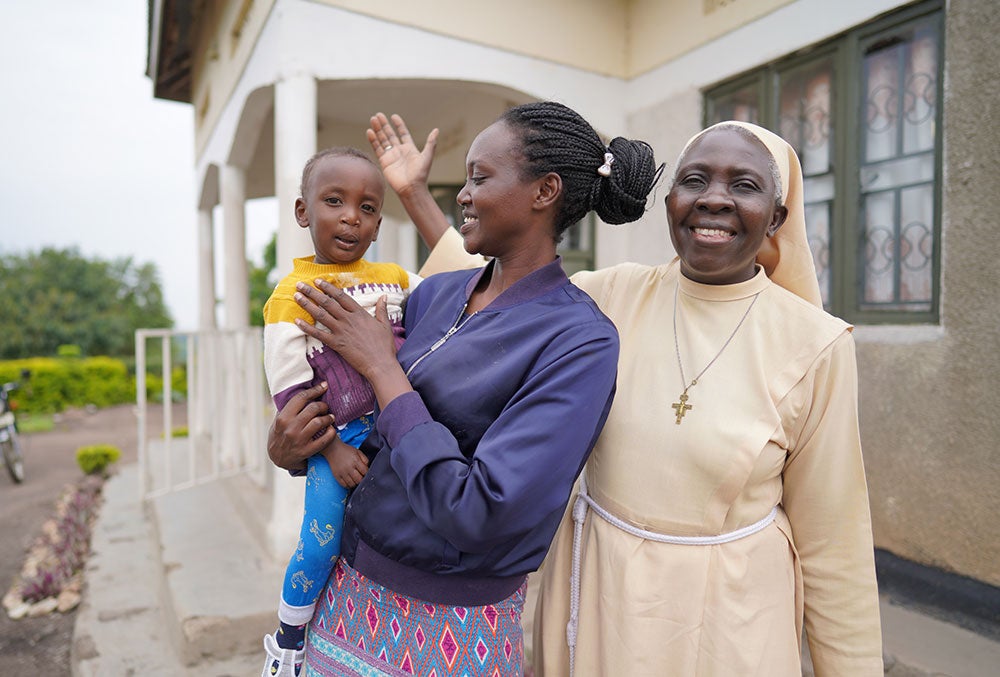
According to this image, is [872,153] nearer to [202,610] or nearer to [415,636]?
[415,636]

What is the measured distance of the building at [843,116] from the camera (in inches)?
121

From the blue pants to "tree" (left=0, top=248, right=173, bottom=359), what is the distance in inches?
1082

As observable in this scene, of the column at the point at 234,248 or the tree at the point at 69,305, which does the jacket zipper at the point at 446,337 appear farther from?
the tree at the point at 69,305

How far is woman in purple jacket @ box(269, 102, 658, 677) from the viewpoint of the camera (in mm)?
1129

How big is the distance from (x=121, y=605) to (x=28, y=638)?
24.8 inches

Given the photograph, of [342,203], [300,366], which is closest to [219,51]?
[342,203]

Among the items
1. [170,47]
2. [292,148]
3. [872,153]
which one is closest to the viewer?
[872,153]

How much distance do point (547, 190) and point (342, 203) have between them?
0.63 m

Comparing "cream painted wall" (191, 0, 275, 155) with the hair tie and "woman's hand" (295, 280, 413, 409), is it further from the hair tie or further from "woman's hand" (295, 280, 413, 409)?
the hair tie

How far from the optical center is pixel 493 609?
136 cm

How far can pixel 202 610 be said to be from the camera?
340 cm

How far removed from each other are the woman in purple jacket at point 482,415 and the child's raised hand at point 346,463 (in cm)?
3

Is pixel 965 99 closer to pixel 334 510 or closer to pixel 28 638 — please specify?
pixel 334 510

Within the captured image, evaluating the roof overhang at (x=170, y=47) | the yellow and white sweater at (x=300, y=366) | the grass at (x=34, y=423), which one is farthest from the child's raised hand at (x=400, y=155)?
the grass at (x=34, y=423)
